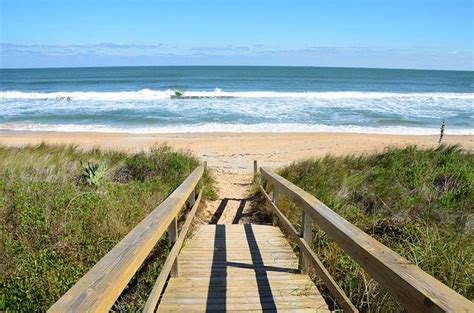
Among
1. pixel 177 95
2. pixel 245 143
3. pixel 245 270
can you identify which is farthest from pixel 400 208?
pixel 177 95

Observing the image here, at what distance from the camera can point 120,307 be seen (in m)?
3.28

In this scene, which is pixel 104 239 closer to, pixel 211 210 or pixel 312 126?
pixel 211 210

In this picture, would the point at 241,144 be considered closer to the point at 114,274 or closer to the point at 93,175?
the point at 93,175

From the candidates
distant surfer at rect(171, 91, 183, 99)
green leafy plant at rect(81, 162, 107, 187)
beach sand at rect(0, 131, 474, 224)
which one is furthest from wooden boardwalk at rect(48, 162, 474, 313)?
distant surfer at rect(171, 91, 183, 99)

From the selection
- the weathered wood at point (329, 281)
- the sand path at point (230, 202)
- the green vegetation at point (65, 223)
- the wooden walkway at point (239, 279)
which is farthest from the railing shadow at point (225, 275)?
the sand path at point (230, 202)

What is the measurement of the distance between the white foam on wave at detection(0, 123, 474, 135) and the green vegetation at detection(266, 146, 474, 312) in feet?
41.5

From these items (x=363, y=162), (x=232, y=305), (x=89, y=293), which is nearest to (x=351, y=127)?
(x=363, y=162)

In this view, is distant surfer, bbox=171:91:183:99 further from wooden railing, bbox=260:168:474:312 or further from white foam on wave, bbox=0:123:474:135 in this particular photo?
wooden railing, bbox=260:168:474:312

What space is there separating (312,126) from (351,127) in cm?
228

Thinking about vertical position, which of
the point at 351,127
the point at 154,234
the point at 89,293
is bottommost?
the point at 351,127

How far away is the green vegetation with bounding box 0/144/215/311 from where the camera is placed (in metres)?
3.46

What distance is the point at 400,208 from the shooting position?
612 cm

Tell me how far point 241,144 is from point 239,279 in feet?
45.6

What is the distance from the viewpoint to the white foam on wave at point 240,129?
72.2 feet
